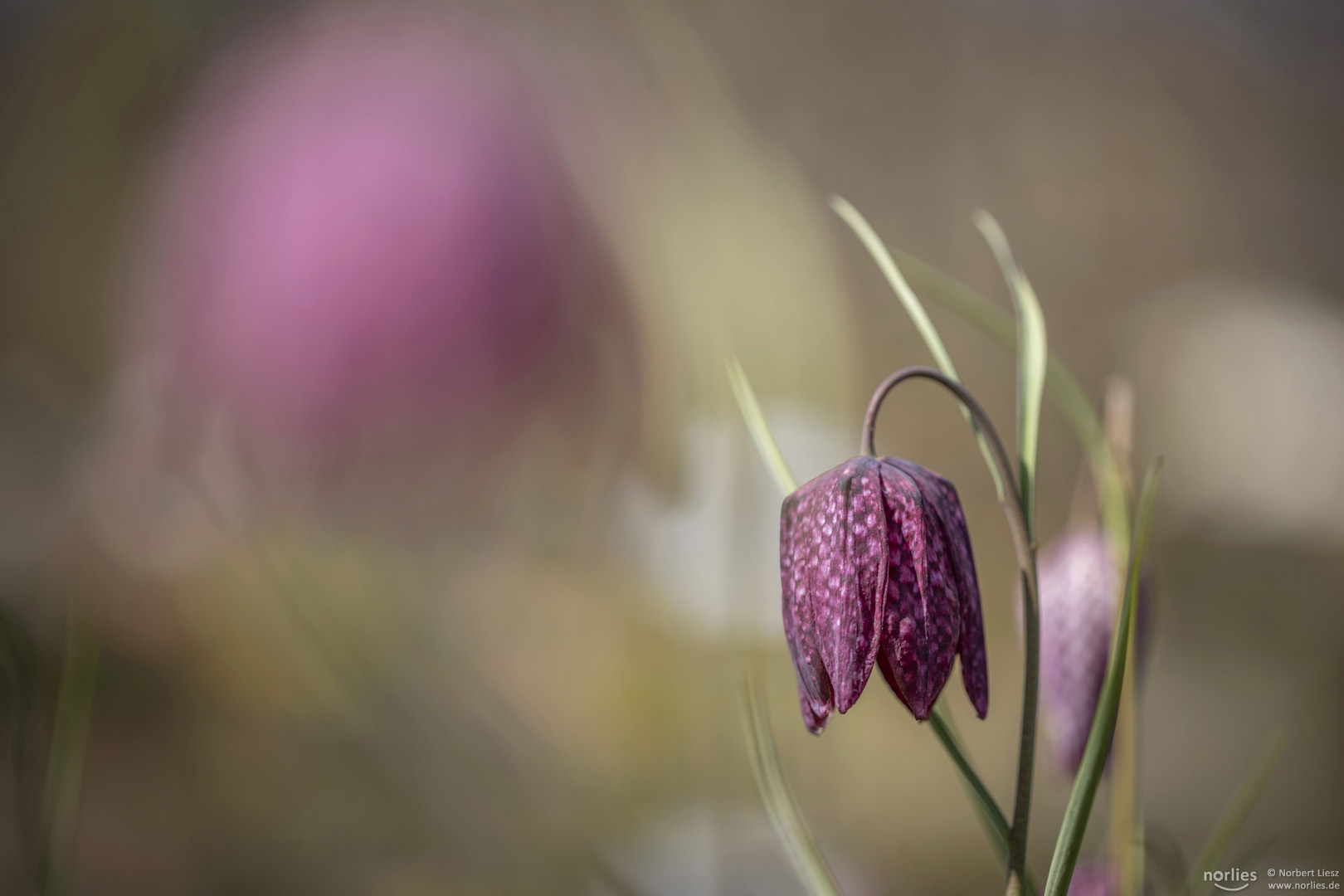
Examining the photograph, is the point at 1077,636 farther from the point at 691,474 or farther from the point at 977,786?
the point at 691,474

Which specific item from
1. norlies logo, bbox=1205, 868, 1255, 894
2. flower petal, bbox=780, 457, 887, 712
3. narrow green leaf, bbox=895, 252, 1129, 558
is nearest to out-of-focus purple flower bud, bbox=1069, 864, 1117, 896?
norlies logo, bbox=1205, 868, 1255, 894

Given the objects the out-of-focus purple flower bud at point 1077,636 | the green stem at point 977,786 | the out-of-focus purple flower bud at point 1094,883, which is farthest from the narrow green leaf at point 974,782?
the out-of-focus purple flower bud at point 1094,883

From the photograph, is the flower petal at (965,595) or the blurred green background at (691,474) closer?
the flower petal at (965,595)

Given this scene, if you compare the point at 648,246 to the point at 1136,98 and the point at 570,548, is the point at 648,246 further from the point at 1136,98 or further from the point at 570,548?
the point at 1136,98

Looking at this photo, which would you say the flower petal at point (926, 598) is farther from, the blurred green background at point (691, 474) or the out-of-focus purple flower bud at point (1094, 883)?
the blurred green background at point (691, 474)

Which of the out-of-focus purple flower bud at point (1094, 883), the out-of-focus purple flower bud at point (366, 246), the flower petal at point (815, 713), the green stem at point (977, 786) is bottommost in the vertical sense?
the out-of-focus purple flower bud at point (1094, 883)

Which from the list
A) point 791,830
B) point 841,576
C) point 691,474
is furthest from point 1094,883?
point 691,474

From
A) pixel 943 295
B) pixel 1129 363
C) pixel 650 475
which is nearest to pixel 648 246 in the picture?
pixel 650 475
